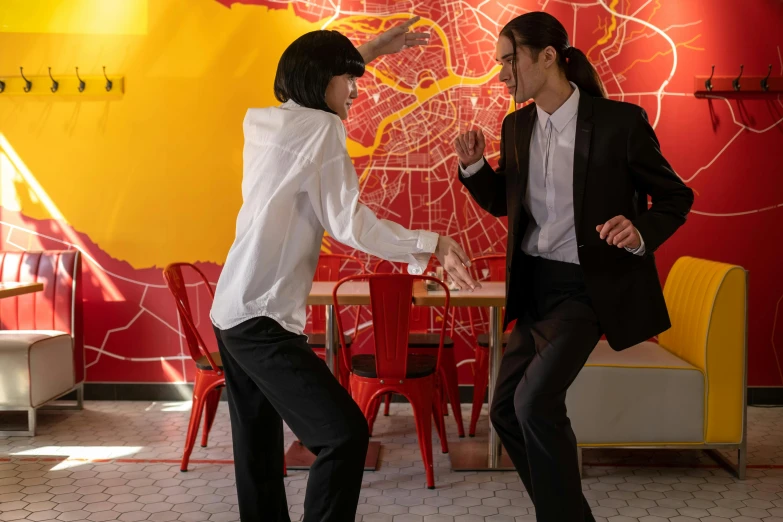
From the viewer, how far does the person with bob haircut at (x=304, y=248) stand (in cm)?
165

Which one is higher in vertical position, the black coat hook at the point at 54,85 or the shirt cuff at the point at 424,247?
the black coat hook at the point at 54,85

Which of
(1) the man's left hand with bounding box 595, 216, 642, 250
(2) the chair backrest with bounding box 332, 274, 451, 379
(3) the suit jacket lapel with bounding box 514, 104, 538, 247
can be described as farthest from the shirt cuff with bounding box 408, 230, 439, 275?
(2) the chair backrest with bounding box 332, 274, 451, 379

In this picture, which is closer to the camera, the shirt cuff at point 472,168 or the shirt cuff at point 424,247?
the shirt cuff at point 424,247

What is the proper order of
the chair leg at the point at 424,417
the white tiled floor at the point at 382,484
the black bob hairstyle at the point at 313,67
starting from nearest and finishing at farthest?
the black bob hairstyle at the point at 313,67
the white tiled floor at the point at 382,484
the chair leg at the point at 424,417

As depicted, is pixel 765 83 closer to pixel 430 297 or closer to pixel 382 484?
pixel 430 297

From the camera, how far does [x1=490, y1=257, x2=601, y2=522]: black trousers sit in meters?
1.92

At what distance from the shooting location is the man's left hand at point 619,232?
1.85m

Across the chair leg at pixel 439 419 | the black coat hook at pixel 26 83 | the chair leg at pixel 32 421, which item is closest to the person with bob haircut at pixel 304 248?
the chair leg at pixel 439 419

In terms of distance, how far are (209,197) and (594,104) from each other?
2.81 meters

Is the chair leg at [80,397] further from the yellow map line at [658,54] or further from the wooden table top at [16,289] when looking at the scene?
the yellow map line at [658,54]


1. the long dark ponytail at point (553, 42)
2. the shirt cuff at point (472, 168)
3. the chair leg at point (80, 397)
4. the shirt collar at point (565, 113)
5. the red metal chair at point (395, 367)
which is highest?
the long dark ponytail at point (553, 42)

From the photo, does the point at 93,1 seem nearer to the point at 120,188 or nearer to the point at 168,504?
the point at 120,188

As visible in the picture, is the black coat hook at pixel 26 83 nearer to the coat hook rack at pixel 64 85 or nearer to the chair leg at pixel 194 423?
the coat hook rack at pixel 64 85

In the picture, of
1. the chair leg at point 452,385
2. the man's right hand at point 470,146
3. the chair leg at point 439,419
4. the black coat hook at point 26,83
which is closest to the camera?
the man's right hand at point 470,146
